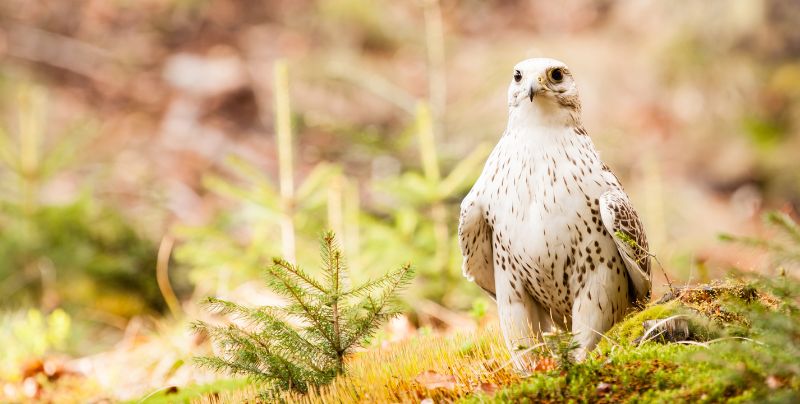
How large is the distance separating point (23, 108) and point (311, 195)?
2613 mm

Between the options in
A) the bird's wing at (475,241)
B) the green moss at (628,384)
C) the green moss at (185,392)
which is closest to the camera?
the green moss at (628,384)

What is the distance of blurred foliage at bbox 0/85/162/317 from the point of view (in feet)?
20.1

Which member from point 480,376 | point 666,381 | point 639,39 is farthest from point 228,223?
point 639,39

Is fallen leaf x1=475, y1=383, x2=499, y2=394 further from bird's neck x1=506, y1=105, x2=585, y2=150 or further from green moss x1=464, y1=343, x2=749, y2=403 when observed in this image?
bird's neck x1=506, y1=105, x2=585, y2=150

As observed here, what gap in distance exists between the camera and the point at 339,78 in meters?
6.39

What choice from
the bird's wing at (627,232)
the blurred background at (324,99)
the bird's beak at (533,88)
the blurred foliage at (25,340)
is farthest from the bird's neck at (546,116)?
the blurred background at (324,99)

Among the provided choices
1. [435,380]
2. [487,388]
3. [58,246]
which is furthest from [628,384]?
[58,246]

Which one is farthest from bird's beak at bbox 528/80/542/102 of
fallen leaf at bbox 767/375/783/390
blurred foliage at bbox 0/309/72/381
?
blurred foliage at bbox 0/309/72/381

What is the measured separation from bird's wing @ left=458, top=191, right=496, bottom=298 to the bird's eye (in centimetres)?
55

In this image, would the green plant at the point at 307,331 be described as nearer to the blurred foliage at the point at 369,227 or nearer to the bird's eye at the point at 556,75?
the bird's eye at the point at 556,75

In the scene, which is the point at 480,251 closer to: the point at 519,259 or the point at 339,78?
the point at 519,259

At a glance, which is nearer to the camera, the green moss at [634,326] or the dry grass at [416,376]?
the dry grass at [416,376]

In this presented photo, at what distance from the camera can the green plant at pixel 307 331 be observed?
2488 mm

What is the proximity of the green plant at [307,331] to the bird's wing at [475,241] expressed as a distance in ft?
1.59
